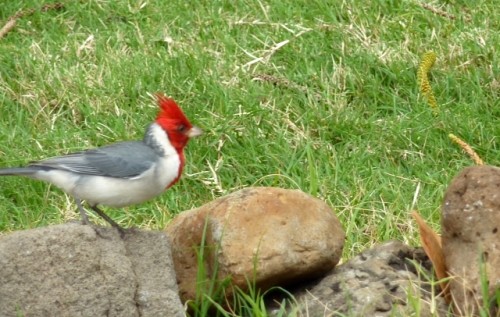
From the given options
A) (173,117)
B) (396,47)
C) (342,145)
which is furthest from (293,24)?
(173,117)

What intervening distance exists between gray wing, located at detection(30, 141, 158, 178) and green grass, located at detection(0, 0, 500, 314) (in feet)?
2.72

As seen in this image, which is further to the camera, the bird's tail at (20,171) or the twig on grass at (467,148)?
the twig on grass at (467,148)

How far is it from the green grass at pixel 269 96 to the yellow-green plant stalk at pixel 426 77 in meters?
0.06

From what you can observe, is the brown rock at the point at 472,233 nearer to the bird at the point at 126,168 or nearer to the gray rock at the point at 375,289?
the gray rock at the point at 375,289

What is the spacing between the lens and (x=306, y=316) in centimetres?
443

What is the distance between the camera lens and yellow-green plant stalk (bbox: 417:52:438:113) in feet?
21.3

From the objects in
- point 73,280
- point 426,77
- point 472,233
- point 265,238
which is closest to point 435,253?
point 472,233

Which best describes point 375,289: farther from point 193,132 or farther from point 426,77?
point 426,77

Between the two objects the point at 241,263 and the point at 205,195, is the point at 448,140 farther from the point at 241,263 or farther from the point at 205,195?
the point at 241,263

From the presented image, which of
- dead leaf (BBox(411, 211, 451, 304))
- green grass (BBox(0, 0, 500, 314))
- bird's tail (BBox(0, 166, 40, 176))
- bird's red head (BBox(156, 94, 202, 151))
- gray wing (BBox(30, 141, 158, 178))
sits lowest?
green grass (BBox(0, 0, 500, 314))

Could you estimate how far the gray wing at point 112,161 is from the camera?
475cm

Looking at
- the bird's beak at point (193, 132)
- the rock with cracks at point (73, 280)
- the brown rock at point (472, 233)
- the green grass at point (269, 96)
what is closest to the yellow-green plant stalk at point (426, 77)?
the green grass at point (269, 96)

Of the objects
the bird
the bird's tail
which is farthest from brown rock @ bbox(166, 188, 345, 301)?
the bird's tail

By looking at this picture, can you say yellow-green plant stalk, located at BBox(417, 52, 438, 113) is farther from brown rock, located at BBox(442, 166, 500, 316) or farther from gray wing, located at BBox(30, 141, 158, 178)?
gray wing, located at BBox(30, 141, 158, 178)
